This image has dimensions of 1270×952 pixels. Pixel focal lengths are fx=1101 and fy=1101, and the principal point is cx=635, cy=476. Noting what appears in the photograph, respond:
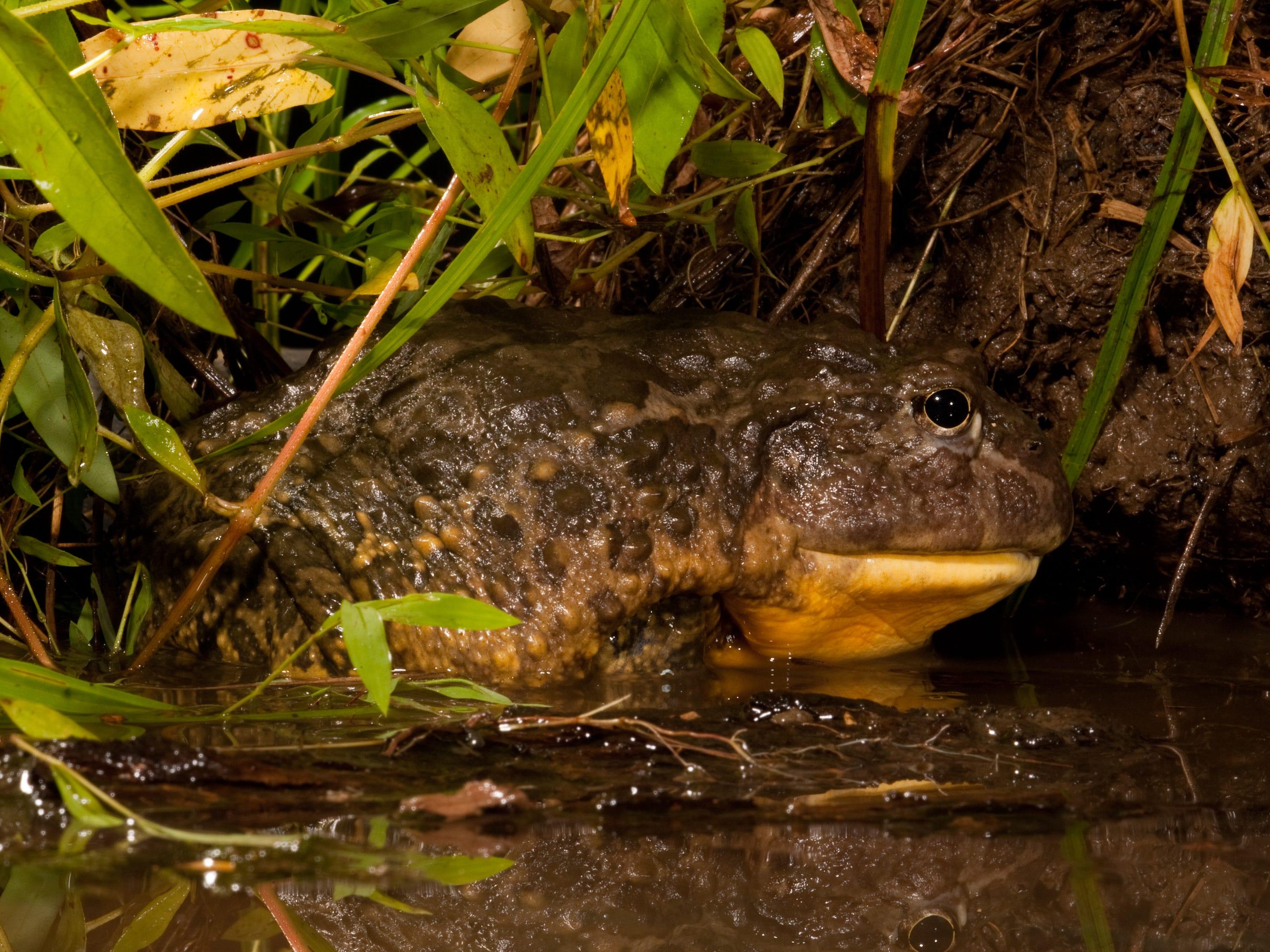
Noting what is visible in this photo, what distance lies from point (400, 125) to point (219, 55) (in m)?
0.46

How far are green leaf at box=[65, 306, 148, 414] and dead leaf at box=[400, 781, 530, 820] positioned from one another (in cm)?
108

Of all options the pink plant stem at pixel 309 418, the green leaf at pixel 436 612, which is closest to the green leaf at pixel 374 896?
the green leaf at pixel 436 612

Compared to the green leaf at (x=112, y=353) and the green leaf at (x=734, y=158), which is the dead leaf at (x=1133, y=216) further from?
the green leaf at (x=112, y=353)

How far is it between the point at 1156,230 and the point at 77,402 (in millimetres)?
2247

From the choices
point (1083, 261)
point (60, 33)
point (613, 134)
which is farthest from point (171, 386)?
point (1083, 261)

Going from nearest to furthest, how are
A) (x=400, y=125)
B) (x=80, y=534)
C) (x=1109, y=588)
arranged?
(x=400, y=125), (x=80, y=534), (x=1109, y=588)

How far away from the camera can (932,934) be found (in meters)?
1.13

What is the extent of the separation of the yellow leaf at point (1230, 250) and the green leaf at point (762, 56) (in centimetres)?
87

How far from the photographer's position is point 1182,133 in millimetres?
2416

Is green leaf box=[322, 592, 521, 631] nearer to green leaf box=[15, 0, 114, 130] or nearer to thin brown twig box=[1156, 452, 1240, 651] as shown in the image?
green leaf box=[15, 0, 114, 130]

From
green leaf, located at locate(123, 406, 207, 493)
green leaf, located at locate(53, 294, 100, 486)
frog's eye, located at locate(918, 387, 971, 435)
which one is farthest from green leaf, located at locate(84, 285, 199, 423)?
frog's eye, located at locate(918, 387, 971, 435)

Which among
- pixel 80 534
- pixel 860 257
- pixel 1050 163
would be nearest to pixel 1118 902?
pixel 860 257

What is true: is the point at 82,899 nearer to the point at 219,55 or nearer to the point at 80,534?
the point at 219,55

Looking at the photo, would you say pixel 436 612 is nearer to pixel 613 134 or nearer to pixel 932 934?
pixel 932 934
